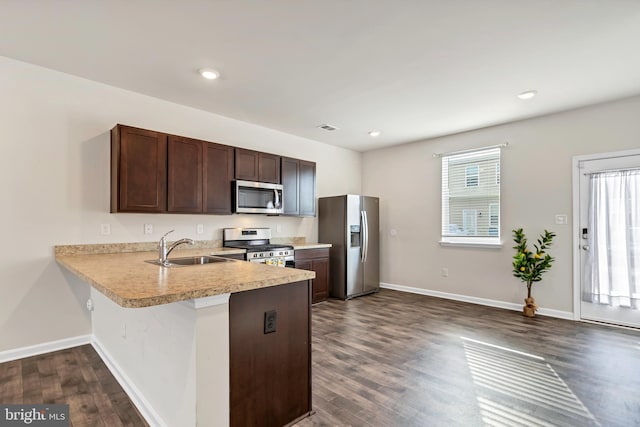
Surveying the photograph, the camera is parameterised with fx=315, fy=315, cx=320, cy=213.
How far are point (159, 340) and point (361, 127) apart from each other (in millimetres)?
3853

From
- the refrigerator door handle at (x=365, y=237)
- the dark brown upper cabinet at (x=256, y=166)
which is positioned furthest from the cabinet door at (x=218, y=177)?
the refrigerator door handle at (x=365, y=237)

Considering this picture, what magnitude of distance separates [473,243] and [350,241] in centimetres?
186

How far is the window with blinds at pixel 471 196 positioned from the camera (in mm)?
4648

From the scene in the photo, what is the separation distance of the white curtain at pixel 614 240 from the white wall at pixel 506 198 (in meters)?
0.24

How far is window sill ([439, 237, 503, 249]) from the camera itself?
15.0ft

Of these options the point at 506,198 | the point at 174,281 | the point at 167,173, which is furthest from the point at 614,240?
the point at 167,173

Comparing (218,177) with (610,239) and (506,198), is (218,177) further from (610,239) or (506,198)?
(610,239)

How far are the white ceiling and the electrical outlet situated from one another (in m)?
1.95

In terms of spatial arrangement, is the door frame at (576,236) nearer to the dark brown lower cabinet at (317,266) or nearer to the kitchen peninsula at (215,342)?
the dark brown lower cabinet at (317,266)

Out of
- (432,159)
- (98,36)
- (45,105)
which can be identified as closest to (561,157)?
(432,159)

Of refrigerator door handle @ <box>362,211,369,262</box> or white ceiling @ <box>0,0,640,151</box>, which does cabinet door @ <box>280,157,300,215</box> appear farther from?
refrigerator door handle @ <box>362,211,369,262</box>

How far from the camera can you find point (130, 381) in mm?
2229

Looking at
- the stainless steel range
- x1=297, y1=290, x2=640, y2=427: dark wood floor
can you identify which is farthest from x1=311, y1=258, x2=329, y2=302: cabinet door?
x1=297, y1=290, x2=640, y2=427: dark wood floor

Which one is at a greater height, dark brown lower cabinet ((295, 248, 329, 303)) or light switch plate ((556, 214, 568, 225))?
light switch plate ((556, 214, 568, 225))
